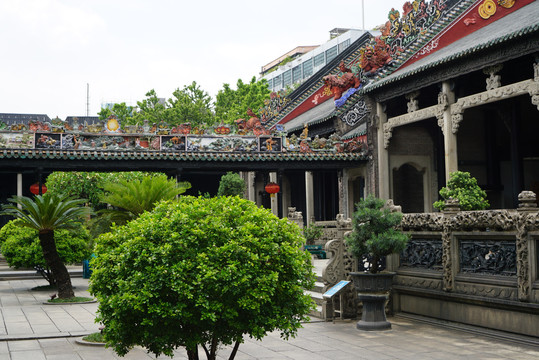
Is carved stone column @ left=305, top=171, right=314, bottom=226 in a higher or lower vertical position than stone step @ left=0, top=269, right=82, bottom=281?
higher

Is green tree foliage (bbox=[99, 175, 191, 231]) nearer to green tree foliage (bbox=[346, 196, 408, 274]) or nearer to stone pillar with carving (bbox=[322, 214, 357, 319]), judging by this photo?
stone pillar with carving (bbox=[322, 214, 357, 319])

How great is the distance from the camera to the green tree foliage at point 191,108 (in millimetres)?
40562

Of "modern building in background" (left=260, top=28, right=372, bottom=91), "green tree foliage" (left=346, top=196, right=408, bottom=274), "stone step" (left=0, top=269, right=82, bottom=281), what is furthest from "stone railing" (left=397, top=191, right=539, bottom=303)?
"modern building in background" (left=260, top=28, right=372, bottom=91)

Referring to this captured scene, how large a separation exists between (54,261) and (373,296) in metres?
7.96

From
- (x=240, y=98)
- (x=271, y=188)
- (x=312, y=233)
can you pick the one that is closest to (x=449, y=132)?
(x=312, y=233)

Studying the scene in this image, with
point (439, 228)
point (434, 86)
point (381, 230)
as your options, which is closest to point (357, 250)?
point (381, 230)

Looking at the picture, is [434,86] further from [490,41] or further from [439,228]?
[439,228]

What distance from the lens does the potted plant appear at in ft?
31.6

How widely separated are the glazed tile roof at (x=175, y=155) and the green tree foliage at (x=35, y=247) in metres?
3.71

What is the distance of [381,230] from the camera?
32.0ft

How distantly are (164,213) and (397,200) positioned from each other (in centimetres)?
1699

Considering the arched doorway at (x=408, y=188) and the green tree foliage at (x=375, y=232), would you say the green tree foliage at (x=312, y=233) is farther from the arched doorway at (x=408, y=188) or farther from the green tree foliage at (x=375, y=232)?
the green tree foliage at (x=375, y=232)

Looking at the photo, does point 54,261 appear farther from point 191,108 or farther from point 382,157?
point 191,108

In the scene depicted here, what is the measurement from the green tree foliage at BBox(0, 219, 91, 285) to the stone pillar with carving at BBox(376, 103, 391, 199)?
9627 millimetres
